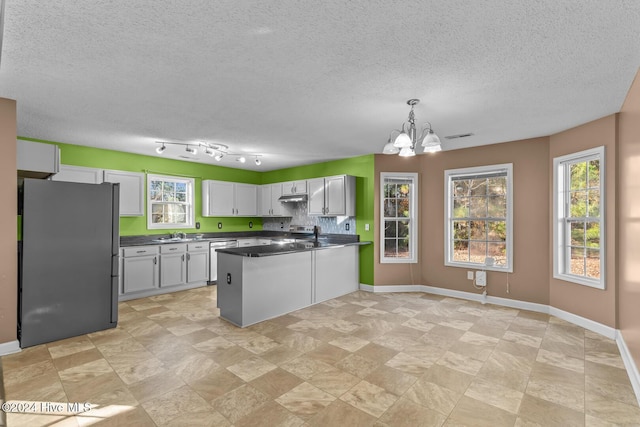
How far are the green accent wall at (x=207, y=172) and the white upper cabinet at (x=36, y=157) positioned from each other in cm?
159

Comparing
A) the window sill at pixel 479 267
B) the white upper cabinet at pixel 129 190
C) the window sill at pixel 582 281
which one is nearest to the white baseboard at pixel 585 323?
the window sill at pixel 582 281

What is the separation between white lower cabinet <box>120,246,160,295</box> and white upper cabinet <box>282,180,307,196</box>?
267 centimetres

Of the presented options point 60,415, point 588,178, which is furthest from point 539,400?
Answer: point 60,415

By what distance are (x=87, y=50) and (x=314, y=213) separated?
4.28m

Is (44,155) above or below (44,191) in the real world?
above

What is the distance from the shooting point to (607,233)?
3621 mm

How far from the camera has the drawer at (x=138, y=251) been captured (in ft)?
16.6

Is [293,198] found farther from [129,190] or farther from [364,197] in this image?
[129,190]

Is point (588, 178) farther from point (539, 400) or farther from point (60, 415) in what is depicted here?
point (60, 415)

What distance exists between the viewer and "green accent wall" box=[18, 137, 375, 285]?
5.17m

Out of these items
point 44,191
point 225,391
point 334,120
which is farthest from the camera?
point 334,120

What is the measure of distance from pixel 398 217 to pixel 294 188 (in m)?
2.16

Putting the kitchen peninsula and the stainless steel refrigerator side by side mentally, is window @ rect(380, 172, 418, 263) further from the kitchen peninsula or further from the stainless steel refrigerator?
the stainless steel refrigerator

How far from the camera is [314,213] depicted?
240 inches
